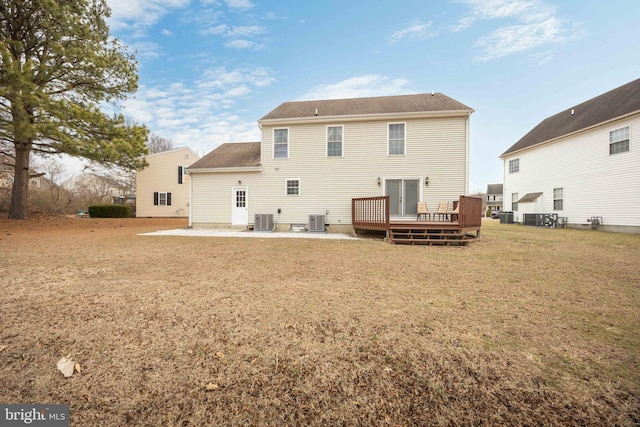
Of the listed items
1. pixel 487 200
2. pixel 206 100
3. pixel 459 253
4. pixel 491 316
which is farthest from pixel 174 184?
pixel 487 200

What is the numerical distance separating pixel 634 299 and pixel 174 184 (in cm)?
2832

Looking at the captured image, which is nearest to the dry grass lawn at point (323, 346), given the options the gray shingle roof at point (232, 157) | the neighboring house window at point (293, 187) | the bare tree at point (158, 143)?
the neighboring house window at point (293, 187)

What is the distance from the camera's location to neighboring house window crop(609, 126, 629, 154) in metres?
13.0

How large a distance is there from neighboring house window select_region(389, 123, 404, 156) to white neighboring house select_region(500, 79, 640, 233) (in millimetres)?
11416

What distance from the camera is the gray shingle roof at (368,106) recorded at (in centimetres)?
1202

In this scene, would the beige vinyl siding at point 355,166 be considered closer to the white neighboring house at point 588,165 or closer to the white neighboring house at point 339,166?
the white neighboring house at point 339,166

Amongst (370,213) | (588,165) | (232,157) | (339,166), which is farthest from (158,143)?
(588,165)

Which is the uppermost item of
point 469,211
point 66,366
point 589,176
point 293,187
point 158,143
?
point 158,143

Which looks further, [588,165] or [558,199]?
[558,199]

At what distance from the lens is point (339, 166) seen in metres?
12.6

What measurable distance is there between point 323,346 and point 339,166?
427 inches

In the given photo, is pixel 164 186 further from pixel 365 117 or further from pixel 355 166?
pixel 365 117

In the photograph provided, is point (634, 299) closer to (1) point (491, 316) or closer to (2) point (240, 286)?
(1) point (491, 316)

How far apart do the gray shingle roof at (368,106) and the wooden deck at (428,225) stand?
4.88 meters
